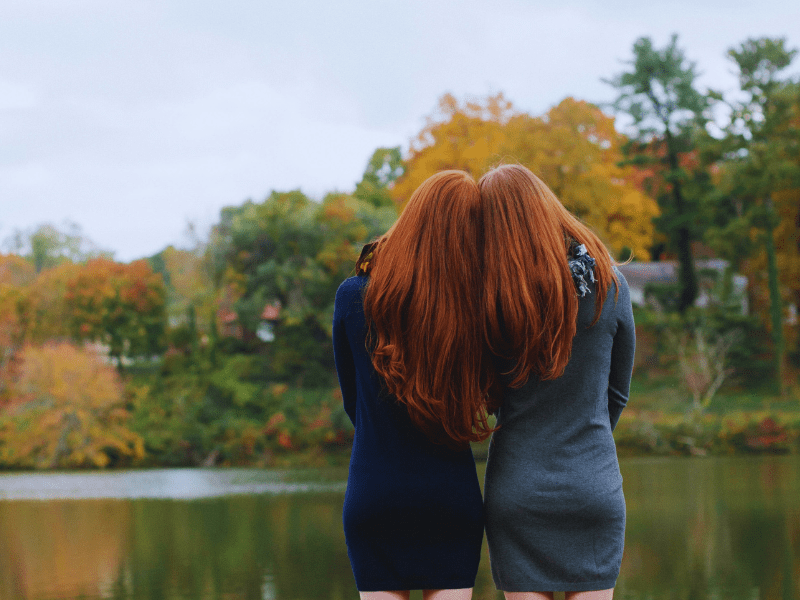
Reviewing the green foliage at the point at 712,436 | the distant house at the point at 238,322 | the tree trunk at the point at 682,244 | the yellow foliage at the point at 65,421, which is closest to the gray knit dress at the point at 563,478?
the green foliage at the point at 712,436

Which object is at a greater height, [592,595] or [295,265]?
[295,265]

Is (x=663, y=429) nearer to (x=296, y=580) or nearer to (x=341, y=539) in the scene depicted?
(x=341, y=539)

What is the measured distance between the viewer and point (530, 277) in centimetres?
181

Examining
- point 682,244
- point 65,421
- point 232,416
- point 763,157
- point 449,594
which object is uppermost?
point 763,157

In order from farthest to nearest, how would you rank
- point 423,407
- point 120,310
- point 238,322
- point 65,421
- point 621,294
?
point 120,310 < point 238,322 < point 65,421 < point 621,294 < point 423,407

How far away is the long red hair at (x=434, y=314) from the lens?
5.91 feet

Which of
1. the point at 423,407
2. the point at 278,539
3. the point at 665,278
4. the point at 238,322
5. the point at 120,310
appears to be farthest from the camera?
the point at 665,278

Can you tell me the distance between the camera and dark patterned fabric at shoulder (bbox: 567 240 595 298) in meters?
1.83

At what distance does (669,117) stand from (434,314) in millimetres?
25094

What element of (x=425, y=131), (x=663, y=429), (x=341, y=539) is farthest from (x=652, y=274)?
(x=341, y=539)

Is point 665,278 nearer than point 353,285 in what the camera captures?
No

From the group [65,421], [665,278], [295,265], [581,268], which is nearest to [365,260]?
[581,268]

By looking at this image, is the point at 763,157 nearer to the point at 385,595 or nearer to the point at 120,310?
the point at 120,310

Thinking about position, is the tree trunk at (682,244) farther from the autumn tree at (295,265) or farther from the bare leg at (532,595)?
the bare leg at (532,595)
